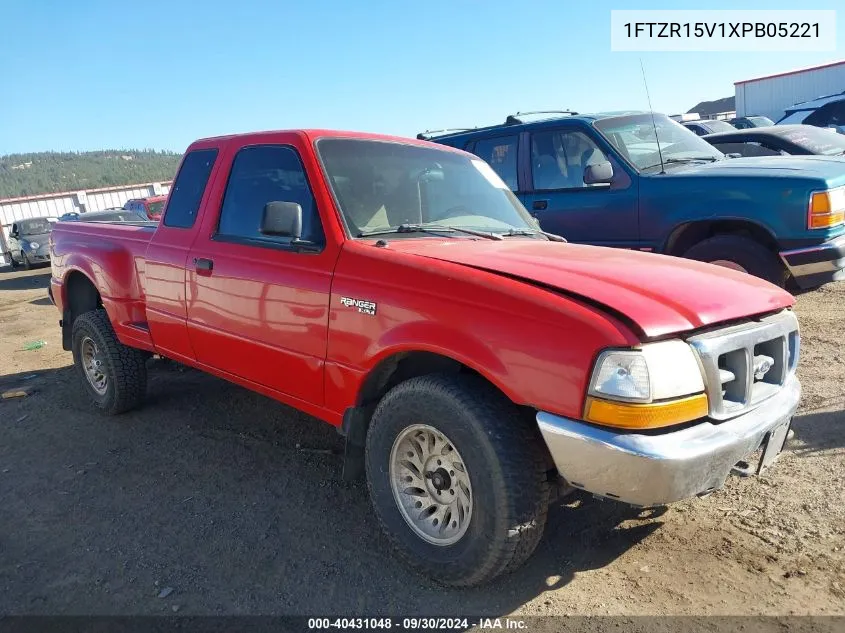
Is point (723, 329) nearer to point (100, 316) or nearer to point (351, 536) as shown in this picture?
point (351, 536)

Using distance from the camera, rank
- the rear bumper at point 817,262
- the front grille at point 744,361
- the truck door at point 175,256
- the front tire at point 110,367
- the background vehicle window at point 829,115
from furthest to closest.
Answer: the background vehicle window at point 829,115 → the rear bumper at point 817,262 → the front tire at point 110,367 → the truck door at point 175,256 → the front grille at point 744,361

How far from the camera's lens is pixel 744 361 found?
2.38 meters

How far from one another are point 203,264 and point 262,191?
0.58m

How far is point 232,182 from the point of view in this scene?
385 cm

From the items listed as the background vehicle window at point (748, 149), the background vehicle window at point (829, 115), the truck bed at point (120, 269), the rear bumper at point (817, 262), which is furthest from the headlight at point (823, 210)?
the background vehicle window at point (829, 115)

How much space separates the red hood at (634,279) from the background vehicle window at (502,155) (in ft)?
12.4

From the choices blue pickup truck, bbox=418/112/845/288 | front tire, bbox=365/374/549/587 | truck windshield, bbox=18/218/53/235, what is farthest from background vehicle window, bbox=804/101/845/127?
truck windshield, bbox=18/218/53/235

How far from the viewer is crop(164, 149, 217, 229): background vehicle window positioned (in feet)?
13.3

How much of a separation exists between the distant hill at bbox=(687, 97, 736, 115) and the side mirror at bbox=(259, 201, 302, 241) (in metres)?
49.5

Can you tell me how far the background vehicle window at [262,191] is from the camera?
3268mm

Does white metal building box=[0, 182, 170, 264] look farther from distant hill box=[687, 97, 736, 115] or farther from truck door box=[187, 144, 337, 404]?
distant hill box=[687, 97, 736, 115]

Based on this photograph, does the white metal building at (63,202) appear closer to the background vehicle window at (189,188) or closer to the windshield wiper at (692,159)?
the background vehicle window at (189,188)

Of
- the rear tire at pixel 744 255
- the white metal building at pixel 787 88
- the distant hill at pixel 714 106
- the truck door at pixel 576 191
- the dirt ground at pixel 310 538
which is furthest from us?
the distant hill at pixel 714 106

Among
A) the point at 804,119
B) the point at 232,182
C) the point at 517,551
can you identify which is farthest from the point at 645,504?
the point at 804,119
